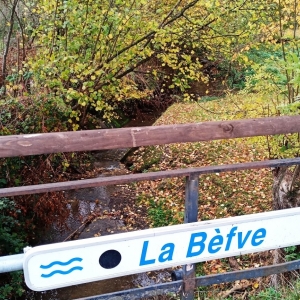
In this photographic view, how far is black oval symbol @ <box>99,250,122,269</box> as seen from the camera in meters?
2.05

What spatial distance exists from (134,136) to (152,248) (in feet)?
2.07

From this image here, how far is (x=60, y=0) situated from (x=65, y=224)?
4200 millimetres

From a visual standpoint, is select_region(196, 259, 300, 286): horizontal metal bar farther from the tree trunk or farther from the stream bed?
the stream bed

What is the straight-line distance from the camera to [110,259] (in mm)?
2064

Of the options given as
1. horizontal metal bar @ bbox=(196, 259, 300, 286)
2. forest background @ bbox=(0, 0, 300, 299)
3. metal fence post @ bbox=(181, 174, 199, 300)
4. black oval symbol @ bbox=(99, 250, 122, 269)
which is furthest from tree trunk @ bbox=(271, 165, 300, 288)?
black oval symbol @ bbox=(99, 250, 122, 269)

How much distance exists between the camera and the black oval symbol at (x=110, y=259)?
2.05m

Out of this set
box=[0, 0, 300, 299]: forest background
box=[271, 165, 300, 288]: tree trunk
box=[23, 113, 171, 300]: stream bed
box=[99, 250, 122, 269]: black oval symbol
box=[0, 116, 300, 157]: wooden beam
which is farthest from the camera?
box=[23, 113, 171, 300]: stream bed

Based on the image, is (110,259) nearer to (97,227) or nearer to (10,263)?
(10,263)

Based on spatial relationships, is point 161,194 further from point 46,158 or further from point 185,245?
point 185,245

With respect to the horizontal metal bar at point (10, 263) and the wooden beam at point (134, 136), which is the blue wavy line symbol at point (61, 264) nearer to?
the horizontal metal bar at point (10, 263)

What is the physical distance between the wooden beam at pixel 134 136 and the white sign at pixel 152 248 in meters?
0.49

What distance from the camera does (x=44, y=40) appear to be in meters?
6.28

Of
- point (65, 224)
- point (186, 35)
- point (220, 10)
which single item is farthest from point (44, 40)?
point (65, 224)

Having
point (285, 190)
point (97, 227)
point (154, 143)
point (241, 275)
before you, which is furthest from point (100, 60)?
point (241, 275)
